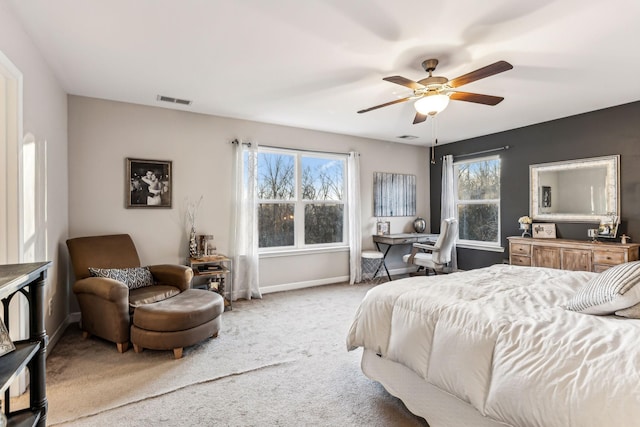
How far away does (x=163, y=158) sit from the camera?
167 inches

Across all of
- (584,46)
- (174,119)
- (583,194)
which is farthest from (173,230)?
(583,194)

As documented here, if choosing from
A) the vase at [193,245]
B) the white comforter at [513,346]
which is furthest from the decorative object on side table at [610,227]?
the vase at [193,245]

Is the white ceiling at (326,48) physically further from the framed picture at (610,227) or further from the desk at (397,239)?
the desk at (397,239)

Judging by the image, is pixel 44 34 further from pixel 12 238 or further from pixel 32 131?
pixel 12 238

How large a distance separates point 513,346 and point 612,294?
66 cm

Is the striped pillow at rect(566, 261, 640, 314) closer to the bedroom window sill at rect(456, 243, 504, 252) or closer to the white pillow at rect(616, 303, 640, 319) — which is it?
the white pillow at rect(616, 303, 640, 319)

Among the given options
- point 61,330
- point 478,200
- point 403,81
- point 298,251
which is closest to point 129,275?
point 61,330

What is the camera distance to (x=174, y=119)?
431 cm

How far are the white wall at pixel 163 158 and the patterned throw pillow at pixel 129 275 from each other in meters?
0.69

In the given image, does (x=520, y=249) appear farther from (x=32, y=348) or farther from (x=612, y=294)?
(x=32, y=348)

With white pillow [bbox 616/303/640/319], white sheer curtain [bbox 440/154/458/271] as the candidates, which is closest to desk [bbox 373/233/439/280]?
white sheer curtain [bbox 440/154/458/271]

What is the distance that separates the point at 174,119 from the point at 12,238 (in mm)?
2500

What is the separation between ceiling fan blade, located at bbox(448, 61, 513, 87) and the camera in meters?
2.33

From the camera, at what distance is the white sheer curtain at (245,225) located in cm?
464
